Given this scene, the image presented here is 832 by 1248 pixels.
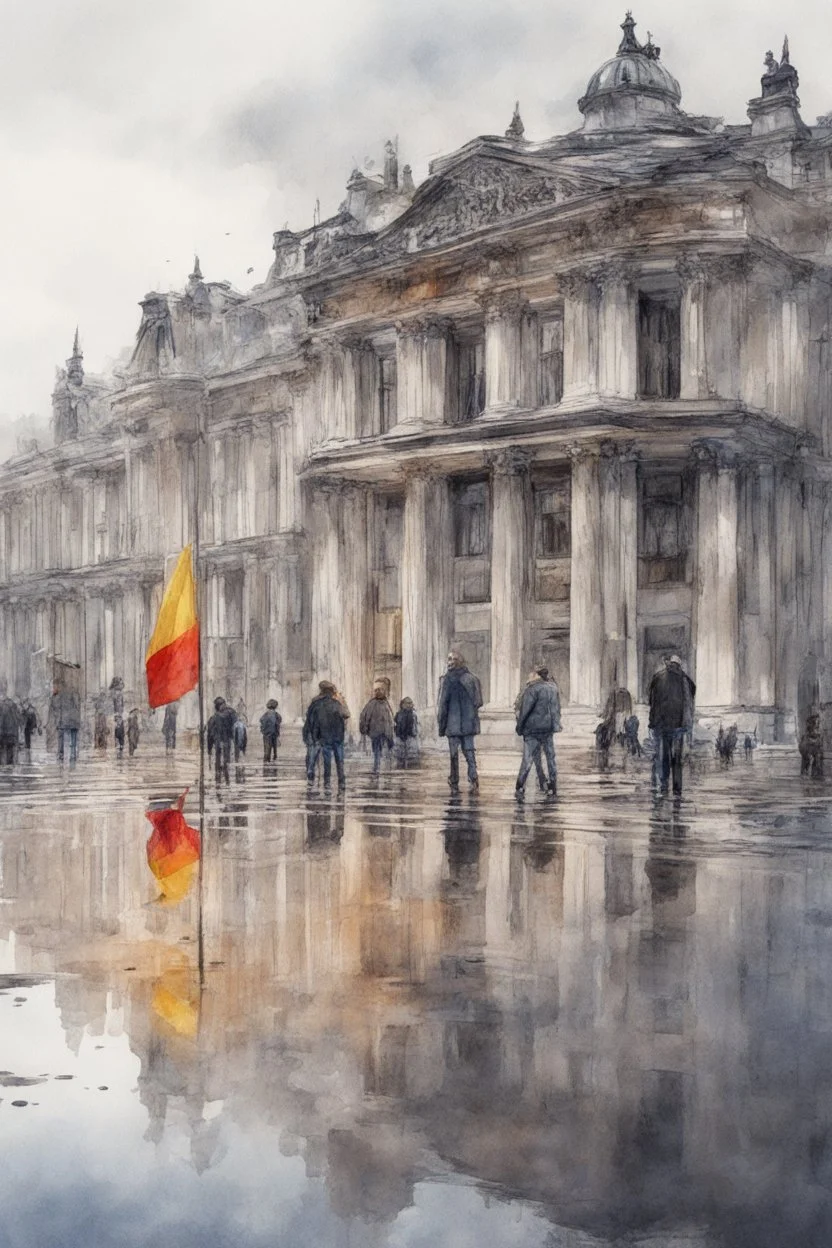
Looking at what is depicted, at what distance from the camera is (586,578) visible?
28500mm

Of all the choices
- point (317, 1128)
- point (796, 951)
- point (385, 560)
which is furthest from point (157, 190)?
point (385, 560)

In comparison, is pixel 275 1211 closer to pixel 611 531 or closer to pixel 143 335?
pixel 611 531

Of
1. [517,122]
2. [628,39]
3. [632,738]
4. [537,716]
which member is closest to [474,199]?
[517,122]

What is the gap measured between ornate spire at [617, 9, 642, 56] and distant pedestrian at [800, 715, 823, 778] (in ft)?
27.7

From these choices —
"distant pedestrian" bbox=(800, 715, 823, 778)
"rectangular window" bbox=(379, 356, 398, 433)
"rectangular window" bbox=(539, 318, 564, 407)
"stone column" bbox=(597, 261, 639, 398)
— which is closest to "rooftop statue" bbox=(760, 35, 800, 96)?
"distant pedestrian" bbox=(800, 715, 823, 778)

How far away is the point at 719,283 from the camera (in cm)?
2820

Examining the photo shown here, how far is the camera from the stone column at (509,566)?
29.5 metres

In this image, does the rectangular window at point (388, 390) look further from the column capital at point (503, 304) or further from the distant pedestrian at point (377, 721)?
the distant pedestrian at point (377, 721)

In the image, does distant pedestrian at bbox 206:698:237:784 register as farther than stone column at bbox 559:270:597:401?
No

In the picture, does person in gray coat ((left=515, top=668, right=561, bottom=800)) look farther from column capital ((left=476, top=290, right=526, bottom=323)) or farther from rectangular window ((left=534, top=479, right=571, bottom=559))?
column capital ((left=476, top=290, right=526, bottom=323))

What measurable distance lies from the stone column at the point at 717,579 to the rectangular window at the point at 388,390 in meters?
8.62

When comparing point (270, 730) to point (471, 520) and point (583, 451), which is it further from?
point (471, 520)

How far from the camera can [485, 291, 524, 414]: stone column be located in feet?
99.6

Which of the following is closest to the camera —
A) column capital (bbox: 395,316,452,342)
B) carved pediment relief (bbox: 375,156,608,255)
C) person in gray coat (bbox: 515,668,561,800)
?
person in gray coat (bbox: 515,668,561,800)
